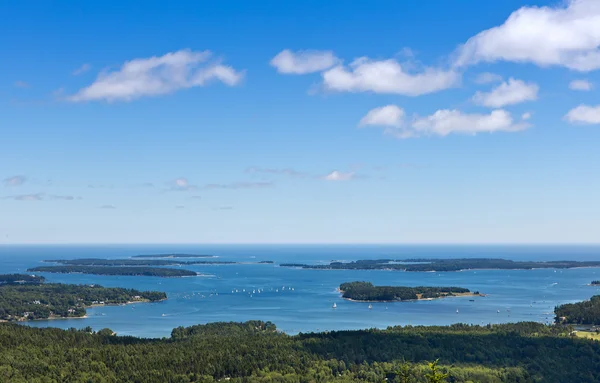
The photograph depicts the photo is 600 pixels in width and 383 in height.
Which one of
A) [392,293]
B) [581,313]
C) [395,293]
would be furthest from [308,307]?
[581,313]

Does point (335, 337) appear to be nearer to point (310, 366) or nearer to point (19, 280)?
point (310, 366)

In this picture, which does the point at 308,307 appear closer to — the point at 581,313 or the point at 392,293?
the point at 392,293

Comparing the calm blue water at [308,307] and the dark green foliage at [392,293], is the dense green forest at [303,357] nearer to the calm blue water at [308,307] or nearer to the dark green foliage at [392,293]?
the calm blue water at [308,307]

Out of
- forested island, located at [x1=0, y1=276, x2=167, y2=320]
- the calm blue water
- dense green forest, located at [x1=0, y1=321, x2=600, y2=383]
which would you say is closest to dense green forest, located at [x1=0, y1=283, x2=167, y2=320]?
forested island, located at [x1=0, y1=276, x2=167, y2=320]

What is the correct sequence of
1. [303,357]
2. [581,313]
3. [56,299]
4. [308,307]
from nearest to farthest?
[303,357] → [581,313] → [308,307] → [56,299]

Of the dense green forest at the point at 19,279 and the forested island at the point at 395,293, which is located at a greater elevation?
the dense green forest at the point at 19,279

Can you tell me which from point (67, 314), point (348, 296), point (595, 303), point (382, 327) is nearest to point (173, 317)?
point (67, 314)

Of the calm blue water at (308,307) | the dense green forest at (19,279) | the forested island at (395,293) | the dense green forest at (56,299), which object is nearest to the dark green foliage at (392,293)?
the forested island at (395,293)

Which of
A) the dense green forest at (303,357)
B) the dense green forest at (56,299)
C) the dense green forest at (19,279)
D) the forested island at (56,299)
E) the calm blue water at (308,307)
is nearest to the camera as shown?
the dense green forest at (303,357)
